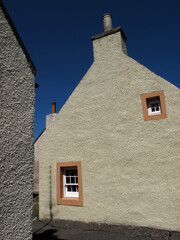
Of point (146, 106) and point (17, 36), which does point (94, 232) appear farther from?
point (17, 36)

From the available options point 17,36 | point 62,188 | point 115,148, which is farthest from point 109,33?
point 62,188

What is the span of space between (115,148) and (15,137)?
575 centimetres

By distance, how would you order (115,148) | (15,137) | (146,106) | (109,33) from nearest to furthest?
(15,137) → (146,106) → (115,148) → (109,33)

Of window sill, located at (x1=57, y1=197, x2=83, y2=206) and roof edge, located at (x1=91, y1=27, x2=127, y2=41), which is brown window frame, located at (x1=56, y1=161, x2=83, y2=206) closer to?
window sill, located at (x1=57, y1=197, x2=83, y2=206)

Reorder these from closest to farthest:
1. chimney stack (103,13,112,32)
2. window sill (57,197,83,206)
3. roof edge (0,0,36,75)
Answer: roof edge (0,0,36,75), window sill (57,197,83,206), chimney stack (103,13,112,32)

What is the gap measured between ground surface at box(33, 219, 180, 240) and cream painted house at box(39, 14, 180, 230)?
287 mm

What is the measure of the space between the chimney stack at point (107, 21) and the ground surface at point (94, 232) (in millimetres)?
8913

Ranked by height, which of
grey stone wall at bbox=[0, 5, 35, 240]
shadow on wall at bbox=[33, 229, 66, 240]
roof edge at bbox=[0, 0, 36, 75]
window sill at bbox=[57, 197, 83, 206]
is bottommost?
shadow on wall at bbox=[33, 229, 66, 240]

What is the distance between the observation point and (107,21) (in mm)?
9281

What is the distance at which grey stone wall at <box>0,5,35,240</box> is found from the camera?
185cm

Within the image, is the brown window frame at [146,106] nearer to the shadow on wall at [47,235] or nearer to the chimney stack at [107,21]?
the chimney stack at [107,21]

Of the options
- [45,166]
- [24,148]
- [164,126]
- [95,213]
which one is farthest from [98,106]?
[24,148]

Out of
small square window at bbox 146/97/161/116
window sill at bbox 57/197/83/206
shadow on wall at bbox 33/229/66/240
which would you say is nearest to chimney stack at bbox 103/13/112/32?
small square window at bbox 146/97/161/116

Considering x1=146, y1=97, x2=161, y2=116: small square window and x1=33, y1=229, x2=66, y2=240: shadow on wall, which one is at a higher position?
x1=146, y1=97, x2=161, y2=116: small square window
